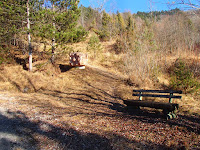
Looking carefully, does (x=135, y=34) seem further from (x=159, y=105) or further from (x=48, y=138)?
(x=48, y=138)

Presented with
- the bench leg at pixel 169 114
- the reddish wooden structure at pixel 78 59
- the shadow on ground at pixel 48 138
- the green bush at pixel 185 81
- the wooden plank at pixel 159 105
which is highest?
the reddish wooden structure at pixel 78 59

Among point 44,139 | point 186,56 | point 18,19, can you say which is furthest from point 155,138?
point 18,19

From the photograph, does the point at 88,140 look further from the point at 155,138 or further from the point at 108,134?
the point at 155,138

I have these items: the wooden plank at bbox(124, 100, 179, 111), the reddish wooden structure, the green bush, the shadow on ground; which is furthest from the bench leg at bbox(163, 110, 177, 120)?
the reddish wooden structure

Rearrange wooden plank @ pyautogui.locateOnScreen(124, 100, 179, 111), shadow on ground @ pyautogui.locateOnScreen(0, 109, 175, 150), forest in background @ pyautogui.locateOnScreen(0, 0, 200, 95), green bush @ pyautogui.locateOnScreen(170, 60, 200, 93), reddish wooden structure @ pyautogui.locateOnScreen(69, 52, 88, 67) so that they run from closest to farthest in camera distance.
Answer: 1. shadow on ground @ pyautogui.locateOnScreen(0, 109, 175, 150)
2. wooden plank @ pyautogui.locateOnScreen(124, 100, 179, 111)
3. green bush @ pyautogui.locateOnScreen(170, 60, 200, 93)
4. forest in background @ pyautogui.locateOnScreen(0, 0, 200, 95)
5. reddish wooden structure @ pyautogui.locateOnScreen(69, 52, 88, 67)

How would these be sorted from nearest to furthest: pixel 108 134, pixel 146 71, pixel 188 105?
pixel 108 134, pixel 188 105, pixel 146 71

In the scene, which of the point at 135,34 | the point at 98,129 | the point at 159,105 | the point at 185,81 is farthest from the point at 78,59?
the point at 98,129

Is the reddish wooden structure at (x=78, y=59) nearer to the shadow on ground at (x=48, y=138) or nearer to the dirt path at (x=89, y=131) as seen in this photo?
the dirt path at (x=89, y=131)

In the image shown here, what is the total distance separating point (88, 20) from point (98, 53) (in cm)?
2392

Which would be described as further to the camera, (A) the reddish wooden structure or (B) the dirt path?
(A) the reddish wooden structure

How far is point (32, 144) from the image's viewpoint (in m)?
3.70

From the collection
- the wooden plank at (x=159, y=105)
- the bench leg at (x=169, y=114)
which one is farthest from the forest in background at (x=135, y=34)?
the bench leg at (x=169, y=114)

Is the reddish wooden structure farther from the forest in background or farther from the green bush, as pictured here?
the green bush

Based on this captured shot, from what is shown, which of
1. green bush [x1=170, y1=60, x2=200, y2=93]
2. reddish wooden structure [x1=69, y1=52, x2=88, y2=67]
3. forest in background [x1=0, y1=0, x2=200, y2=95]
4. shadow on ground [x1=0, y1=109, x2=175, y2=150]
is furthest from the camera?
reddish wooden structure [x1=69, y1=52, x2=88, y2=67]
